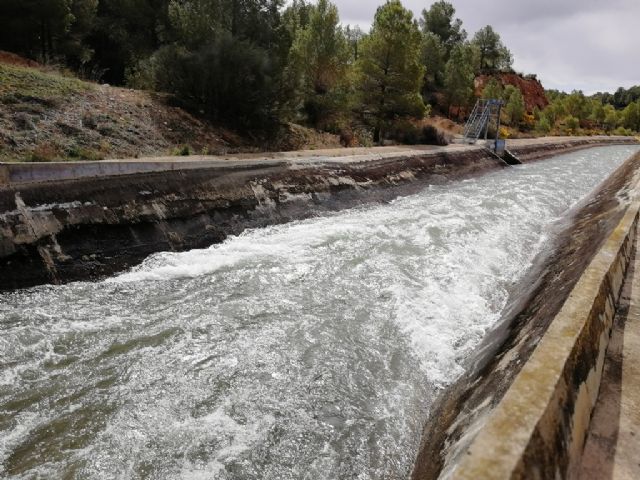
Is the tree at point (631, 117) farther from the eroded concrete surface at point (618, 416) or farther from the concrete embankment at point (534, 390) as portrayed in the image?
the eroded concrete surface at point (618, 416)

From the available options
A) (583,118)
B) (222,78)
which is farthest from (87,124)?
(583,118)

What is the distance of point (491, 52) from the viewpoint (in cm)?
6322

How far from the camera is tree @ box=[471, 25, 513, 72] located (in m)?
62.4

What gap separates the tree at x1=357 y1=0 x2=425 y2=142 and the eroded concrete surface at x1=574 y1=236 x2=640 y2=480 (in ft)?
68.7

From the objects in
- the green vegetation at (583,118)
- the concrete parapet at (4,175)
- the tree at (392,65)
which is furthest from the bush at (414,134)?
the green vegetation at (583,118)

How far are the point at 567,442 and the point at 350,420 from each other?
1.93m

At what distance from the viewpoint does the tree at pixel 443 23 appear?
55438 millimetres

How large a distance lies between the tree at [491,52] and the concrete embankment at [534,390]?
215ft

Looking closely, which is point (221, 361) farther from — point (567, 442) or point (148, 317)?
point (567, 442)

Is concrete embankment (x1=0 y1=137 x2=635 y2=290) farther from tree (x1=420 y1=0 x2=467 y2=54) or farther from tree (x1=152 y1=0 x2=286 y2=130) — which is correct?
tree (x1=420 y1=0 x2=467 y2=54)

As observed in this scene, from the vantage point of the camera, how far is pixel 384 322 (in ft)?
19.7

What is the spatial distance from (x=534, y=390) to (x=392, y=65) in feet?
77.0

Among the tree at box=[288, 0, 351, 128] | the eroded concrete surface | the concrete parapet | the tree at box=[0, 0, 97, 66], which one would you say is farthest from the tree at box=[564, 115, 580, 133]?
the concrete parapet

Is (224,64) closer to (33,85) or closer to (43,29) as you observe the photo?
(33,85)
